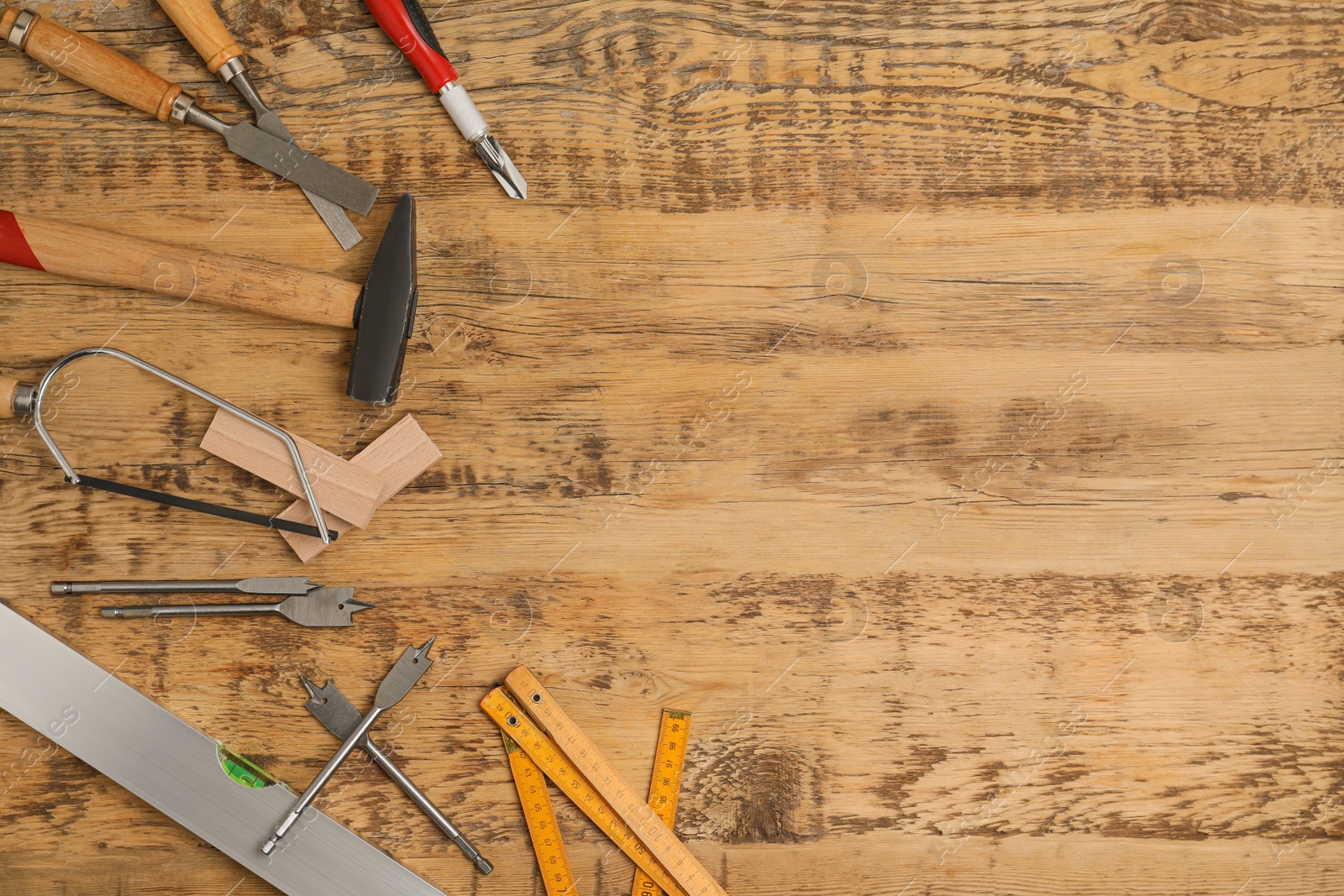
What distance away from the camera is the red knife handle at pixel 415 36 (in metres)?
1.78

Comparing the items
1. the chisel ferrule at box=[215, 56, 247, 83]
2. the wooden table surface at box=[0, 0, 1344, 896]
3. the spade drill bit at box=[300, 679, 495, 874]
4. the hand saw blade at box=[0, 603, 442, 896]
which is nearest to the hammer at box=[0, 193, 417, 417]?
the wooden table surface at box=[0, 0, 1344, 896]

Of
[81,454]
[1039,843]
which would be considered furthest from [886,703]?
[81,454]

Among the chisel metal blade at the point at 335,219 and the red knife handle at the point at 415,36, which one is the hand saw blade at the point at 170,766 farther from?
the red knife handle at the point at 415,36

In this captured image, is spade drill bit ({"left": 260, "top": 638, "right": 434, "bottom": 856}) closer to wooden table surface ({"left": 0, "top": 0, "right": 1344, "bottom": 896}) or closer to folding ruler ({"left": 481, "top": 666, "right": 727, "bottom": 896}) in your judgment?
wooden table surface ({"left": 0, "top": 0, "right": 1344, "bottom": 896})

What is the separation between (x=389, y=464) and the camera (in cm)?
182

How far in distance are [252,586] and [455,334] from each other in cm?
74

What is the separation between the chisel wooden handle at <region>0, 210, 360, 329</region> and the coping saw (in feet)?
0.61

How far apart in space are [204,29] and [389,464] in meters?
1.04

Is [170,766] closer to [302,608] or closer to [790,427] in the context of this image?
[302,608]

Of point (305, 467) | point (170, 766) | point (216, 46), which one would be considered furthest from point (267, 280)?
point (170, 766)

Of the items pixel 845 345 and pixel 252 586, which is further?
pixel 845 345

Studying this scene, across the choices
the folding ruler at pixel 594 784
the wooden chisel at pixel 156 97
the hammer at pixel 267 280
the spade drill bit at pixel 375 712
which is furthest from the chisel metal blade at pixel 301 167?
the folding ruler at pixel 594 784

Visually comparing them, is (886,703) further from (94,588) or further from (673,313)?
(94,588)

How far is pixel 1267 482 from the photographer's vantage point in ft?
6.39
